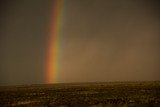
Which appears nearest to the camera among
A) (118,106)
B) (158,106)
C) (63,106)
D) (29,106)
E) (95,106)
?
(158,106)

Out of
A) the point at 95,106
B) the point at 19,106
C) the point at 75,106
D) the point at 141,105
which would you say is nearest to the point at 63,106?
the point at 75,106

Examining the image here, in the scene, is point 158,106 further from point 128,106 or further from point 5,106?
point 5,106

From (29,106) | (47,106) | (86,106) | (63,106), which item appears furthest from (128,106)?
(29,106)

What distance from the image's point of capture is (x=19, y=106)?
32469 millimetres

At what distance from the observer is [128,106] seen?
25516 mm

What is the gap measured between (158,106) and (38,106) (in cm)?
1421

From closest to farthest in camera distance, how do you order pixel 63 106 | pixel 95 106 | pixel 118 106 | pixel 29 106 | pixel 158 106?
pixel 158 106 < pixel 118 106 < pixel 95 106 < pixel 63 106 < pixel 29 106

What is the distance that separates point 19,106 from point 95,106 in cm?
1077

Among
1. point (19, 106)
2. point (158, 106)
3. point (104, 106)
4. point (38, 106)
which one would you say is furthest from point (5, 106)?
point (158, 106)

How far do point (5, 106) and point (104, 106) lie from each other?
536 inches

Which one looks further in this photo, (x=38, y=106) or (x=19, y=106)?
(x=19, y=106)

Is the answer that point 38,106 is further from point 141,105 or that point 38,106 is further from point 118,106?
point 141,105

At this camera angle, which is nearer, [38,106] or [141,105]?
[141,105]

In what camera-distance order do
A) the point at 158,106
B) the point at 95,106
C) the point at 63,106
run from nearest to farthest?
the point at 158,106, the point at 95,106, the point at 63,106
